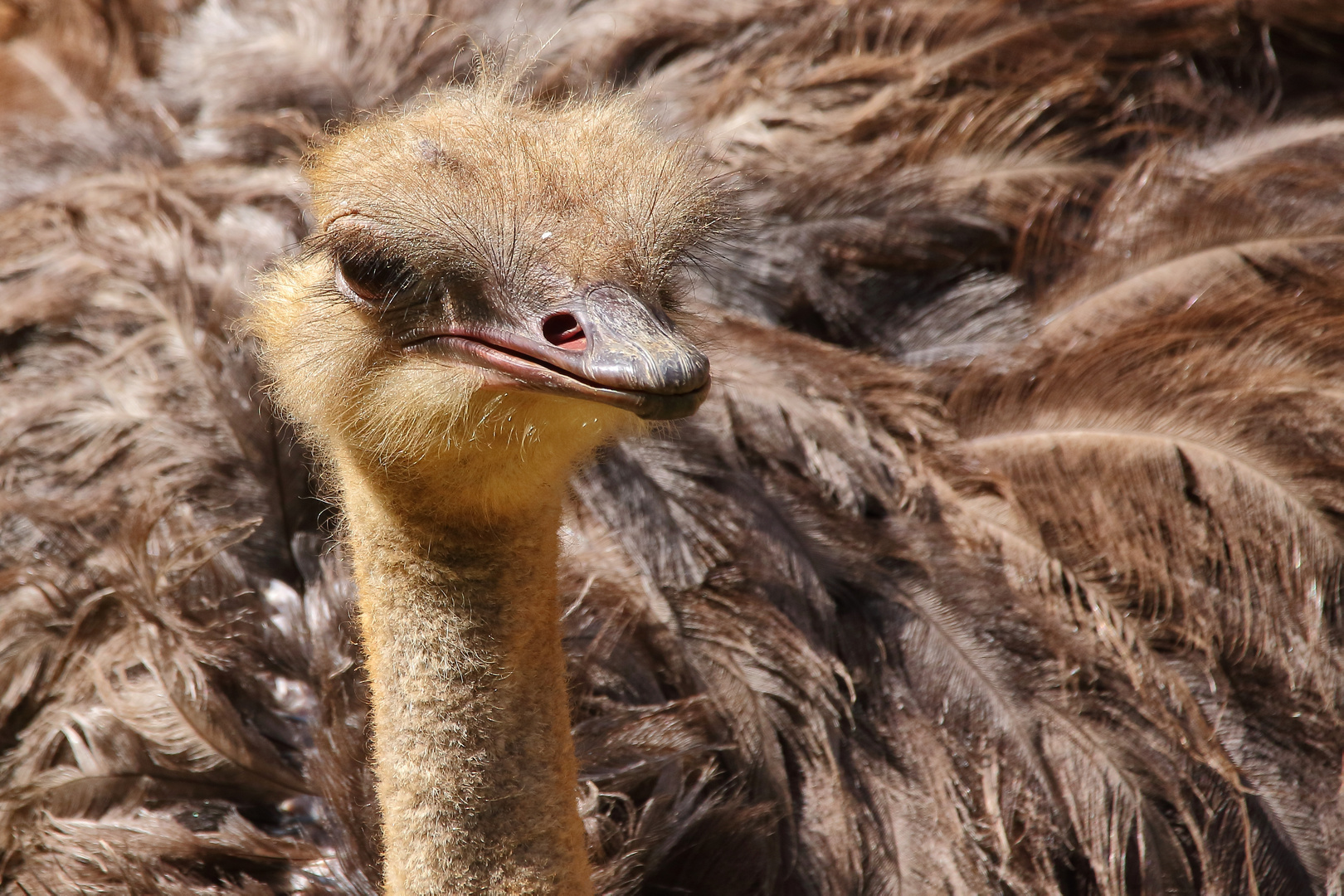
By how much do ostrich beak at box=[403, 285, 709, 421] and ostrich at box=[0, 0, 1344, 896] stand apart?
0.08 feet

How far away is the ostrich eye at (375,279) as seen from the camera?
1424 millimetres

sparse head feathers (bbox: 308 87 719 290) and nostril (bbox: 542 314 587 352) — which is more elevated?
sparse head feathers (bbox: 308 87 719 290)

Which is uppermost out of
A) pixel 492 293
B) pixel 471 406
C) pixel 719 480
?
pixel 492 293

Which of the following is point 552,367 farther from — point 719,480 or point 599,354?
point 719,480

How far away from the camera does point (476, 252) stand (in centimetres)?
138

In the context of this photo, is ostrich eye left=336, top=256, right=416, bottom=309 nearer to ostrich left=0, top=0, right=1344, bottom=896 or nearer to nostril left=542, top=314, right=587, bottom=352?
ostrich left=0, top=0, right=1344, bottom=896

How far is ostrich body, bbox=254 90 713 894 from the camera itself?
138 cm

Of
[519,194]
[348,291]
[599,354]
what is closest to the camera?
[599,354]

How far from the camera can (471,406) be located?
142cm

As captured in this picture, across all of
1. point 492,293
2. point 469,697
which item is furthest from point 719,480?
point 492,293

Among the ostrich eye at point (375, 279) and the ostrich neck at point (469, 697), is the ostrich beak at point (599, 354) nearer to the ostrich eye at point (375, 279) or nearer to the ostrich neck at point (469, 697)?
the ostrich eye at point (375, 279)

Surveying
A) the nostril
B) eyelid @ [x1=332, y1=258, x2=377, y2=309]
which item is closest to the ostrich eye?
eyelid @ [x1=332, y1=258, x2=377, y2=309]

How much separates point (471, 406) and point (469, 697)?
343mm

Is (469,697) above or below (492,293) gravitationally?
below
